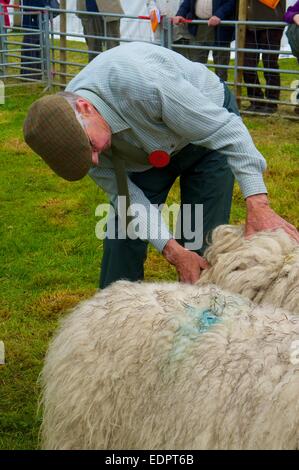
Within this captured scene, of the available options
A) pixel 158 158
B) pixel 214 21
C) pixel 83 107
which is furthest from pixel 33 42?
pixel 83 107

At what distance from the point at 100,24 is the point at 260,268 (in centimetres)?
859

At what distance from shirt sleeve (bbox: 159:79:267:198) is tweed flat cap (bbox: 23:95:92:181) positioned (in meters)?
0.41

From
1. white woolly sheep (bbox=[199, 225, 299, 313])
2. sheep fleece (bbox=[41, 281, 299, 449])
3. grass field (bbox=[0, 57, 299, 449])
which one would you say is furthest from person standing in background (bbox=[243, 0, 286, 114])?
sheep fleece (bbox=[41, 281, 299, 449])

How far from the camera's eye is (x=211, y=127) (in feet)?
9.75

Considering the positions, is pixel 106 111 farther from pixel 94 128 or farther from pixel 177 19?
pixel 177 19

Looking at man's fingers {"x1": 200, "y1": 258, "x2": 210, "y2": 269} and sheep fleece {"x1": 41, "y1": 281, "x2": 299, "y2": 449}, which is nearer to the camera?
sheep fleece {"x1": 41, "y1": 281, "x2": 299, "y2": 449}

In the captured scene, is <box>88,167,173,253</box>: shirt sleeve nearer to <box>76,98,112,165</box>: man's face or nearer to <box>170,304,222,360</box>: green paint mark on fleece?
<box>76,98,112,165</box>: man's face

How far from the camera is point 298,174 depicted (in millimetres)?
6762

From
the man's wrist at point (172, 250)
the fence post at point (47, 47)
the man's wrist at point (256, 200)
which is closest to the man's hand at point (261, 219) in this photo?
the man's wrist at point (256, 200)

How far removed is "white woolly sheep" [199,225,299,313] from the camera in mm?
2576

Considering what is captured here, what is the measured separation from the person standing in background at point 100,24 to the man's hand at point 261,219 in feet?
25.1

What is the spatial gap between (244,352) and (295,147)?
569 centimetres

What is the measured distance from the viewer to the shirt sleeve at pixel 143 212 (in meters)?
3.09

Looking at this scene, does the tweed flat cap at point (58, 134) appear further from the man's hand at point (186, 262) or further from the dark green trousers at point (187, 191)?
the dark green trousers at point (187, 191)
